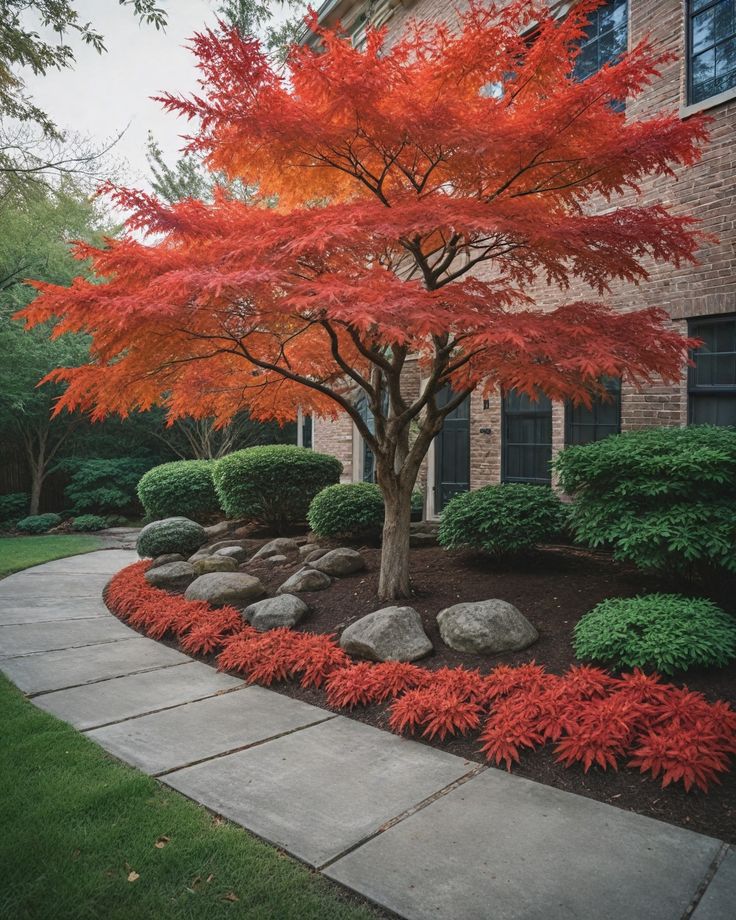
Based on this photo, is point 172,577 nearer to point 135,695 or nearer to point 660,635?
point 135,695

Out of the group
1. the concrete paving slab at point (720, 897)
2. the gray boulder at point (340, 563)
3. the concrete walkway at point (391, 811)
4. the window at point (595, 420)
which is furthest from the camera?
the window at point (595, 420)

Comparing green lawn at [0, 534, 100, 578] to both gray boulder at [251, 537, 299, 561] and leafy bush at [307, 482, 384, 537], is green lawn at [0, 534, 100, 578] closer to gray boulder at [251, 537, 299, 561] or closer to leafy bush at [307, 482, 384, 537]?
gray boulder at [251, 537, 299, 561]

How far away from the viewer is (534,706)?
3.80 metres

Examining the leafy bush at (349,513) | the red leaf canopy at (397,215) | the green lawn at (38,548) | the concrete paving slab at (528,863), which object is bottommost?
the green lawn at (38,548)

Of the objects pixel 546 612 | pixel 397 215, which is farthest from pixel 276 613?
pixel 397 215

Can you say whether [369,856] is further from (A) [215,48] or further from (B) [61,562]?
(B) [61,562]

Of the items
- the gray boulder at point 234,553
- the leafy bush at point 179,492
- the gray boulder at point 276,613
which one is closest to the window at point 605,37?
the gray boulder at point 276,613

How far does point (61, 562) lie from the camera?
10.1m

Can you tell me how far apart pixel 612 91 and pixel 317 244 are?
2236 mm

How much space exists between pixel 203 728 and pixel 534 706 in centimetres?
194

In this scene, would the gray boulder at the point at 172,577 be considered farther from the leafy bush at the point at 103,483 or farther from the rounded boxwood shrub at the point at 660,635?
the leafy bush at the point at 103,483

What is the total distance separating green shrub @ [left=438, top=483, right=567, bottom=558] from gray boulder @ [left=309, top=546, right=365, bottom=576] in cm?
97

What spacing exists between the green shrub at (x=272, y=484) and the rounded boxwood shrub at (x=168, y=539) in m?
1.08

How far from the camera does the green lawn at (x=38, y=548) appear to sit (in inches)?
386
